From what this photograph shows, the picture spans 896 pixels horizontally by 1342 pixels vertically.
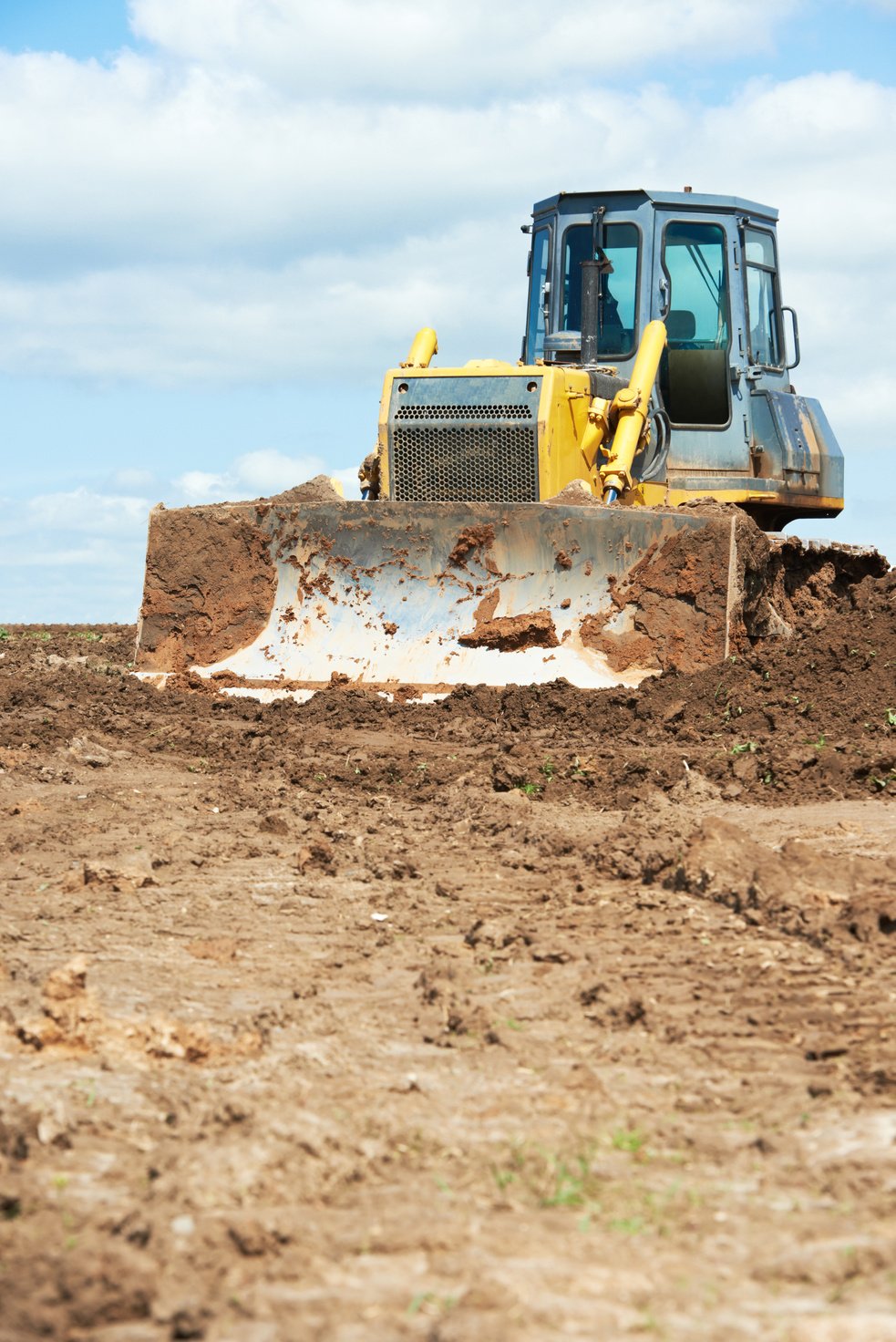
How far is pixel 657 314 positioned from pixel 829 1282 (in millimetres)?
9356

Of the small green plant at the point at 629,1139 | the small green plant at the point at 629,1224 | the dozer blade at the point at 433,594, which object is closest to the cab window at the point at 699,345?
the dozer blade at the point at 433,594

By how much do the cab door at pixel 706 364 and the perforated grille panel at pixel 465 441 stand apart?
5.30 feet

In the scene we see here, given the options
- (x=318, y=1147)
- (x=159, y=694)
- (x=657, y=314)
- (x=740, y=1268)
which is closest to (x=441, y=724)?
(x=159, y=694)

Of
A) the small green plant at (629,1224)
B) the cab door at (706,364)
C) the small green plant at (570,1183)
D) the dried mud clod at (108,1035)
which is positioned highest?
the cab door at (706,364)

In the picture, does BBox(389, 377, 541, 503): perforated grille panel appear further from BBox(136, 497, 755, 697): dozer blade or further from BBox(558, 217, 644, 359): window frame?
BBox(558, 217, 644, 359): window frame

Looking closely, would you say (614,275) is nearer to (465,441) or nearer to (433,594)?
(465,441)

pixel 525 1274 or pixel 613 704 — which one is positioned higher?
pixel 613 704

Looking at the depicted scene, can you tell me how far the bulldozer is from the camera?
961 cm

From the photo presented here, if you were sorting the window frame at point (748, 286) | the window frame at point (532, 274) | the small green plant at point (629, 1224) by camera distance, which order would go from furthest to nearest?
1. the window frame at point (748, 286)
2. the window frame at point (532, 274)
3. the small green plant at point (629, 1224)

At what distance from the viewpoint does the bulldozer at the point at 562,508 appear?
9609 millimetres

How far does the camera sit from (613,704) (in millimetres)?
8898

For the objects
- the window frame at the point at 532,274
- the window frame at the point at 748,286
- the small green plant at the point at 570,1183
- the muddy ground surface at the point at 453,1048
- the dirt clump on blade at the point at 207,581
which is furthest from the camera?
the window frame at the point at 748,286

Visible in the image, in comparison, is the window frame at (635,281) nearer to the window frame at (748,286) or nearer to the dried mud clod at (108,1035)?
the window frame at (748,286)

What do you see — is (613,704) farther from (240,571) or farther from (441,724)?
(240,571)
